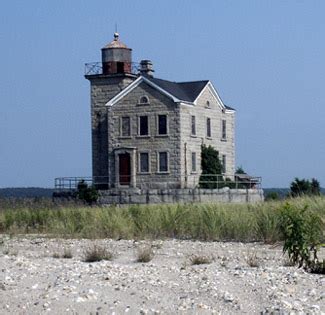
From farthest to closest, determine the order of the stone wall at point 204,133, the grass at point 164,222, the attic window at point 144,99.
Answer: the attic window at point 144,99 → the stone wall at point 204,133 → the grass at point 164,222

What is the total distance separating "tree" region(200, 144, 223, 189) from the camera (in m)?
49.8

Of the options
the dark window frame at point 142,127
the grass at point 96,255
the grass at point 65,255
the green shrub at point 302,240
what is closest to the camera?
the green shrub at point 302,240

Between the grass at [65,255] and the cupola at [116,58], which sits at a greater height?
the cupola at [116,58]

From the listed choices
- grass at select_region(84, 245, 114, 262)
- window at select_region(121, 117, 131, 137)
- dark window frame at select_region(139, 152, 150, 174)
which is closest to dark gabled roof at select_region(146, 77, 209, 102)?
window at select_region(121, 117, 131, 137)

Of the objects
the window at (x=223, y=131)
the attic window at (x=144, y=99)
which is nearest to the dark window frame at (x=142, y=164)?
the attic window at (x=144, y=99)

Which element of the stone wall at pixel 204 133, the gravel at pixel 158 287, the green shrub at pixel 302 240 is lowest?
the gravel at pixel 158 287

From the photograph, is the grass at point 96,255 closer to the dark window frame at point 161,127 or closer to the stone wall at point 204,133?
the stone wall at point 204,133

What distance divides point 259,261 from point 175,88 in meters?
37.1

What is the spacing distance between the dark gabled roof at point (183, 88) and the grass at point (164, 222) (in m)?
24.2

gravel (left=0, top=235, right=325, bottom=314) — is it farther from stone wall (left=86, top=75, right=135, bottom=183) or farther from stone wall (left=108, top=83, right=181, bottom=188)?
stone wall (left=86, top=75, right=135, bottom=183)

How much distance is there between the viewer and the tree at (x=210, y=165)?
49.8 metres

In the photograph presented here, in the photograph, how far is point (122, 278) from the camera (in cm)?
1215

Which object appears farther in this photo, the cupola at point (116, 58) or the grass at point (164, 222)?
the cupola at point (116, 58)

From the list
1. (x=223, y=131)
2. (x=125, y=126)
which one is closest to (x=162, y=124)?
(x=125, y=126)
